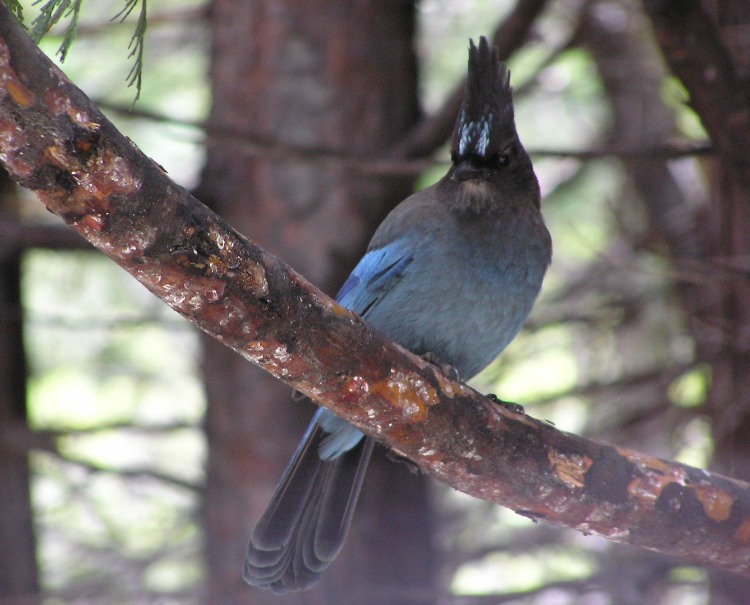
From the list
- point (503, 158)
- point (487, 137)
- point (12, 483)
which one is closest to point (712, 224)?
point (503, 158)

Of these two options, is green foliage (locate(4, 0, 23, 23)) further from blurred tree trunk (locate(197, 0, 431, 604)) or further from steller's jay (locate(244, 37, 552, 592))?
blurred tree trunk (locate(197, 0, 431, 604))

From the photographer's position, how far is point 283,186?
14.5 ft

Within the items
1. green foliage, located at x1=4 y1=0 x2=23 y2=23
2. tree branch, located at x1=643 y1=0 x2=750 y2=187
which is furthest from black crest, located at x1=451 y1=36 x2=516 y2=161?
green foliage, located at x1=4 y1=0 x2=23 y2=23

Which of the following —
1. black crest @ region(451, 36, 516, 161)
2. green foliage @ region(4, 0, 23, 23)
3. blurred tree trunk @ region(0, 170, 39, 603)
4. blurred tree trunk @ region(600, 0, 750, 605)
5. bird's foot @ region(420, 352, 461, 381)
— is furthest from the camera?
blurred tree trunk @ region(0, 170, 39, 603)

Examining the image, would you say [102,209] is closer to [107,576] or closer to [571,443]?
[571,443]

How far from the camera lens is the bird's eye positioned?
11.1 ft

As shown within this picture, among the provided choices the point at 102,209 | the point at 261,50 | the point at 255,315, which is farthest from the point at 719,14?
the point at 102,209

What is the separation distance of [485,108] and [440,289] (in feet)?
2.25

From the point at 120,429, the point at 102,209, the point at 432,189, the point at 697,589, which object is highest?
the point at 432,189

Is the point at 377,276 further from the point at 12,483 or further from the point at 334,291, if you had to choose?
the point at 12,483

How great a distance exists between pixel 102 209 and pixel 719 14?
313 cm

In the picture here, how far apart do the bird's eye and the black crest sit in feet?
0.07

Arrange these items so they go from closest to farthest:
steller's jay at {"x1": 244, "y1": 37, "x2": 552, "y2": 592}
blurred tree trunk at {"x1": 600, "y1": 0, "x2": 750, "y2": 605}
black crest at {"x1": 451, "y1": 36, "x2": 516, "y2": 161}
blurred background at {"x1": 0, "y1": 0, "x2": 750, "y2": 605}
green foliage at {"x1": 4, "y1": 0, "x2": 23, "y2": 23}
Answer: green foliage at {"x1": 4, "y1": 0, "x2": 23, "y2": 23} < steller's jay at {"x1": 244, "y1": 37, "x2": 552, "y2": 592} < black crest at {"x1": 451, "y1": 36, "x2": 516, "y2": 161} < blurred tree trunk at {"x1": 600, "y1": 0, "x2": 750, "y2": 605} < blurred background at {"x1": 0, "y1": 0, "x2": 750, "y2": 605}

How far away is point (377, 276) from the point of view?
328 cm
